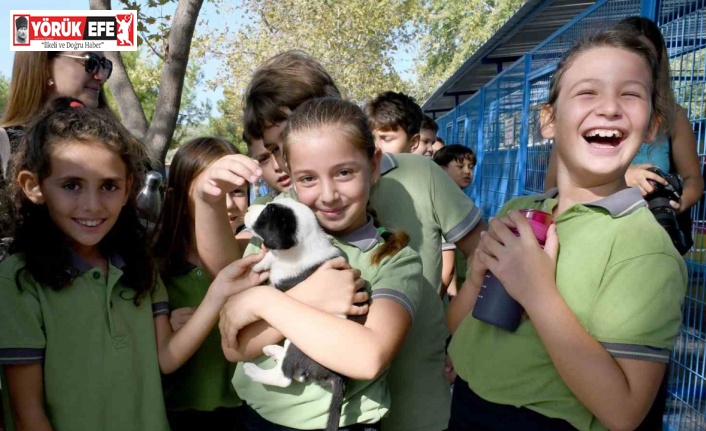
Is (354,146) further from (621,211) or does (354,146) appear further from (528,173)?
(528,173)

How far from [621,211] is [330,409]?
0.92 m

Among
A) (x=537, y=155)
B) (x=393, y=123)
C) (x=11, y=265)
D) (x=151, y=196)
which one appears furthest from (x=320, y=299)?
(x=537, y=155)

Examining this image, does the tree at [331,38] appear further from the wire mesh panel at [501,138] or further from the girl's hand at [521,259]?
the girl's hand at [521,259]

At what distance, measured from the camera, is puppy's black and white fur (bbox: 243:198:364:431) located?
1651 millimetres

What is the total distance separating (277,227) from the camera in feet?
5.87

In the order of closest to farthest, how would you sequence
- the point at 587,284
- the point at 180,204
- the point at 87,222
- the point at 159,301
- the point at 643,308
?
the point at 643,308 < the point at 587,284 < the point at 87,222 < the point at 159,301 < the point at 180,204

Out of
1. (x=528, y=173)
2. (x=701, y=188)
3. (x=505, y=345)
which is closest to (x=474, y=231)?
(x=505, y=345)

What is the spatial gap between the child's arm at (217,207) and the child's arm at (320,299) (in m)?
0.40

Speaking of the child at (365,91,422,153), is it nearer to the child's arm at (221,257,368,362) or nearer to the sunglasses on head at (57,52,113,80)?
the sunglasses on head at (57,52,113,80)

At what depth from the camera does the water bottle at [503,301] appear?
1.41 metres

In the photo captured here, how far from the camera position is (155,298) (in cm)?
207

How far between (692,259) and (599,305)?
75.6 inches

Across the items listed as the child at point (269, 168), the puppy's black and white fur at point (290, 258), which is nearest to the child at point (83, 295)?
the puppy's black and white fur at point (290, 258)

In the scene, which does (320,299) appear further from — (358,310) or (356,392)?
(356,392)
